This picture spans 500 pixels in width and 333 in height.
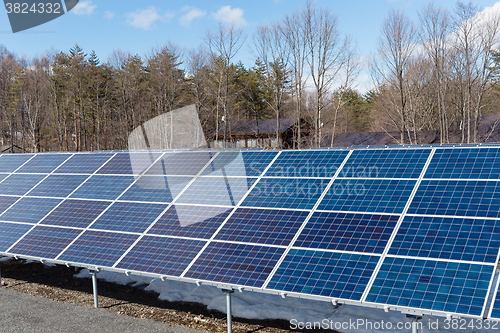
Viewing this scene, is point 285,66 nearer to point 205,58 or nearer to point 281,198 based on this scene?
point 205,58

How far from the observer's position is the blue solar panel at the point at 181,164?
12750mm

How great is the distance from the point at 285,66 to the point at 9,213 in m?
38.5

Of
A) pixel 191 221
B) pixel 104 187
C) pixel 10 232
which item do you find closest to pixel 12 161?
pixel 10 232

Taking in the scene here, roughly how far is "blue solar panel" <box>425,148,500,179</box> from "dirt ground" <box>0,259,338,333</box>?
5674mm

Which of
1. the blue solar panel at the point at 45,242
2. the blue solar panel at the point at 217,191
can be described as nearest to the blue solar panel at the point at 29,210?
the blue solar panel at the point at 45,242

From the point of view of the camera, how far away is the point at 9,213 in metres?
12.9

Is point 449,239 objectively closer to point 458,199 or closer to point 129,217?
point 458,199

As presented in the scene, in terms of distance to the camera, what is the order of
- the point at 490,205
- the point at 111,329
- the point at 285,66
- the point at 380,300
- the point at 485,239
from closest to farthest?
the point at 380,300 → the point at 485,239 → the point at 490,205 → the point at 111,329 → the point at 285,66

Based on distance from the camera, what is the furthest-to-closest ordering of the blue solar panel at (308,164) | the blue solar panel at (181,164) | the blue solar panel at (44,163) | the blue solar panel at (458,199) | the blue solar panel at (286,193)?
the blue solar panel at (44,163) → the blue solar panel at (181,164) → the blue solar panel at (308,164) → the blue solar panel at (286,193) → the blue solar panel at (458,199)

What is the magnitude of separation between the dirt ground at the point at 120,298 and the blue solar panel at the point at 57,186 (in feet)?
9.69

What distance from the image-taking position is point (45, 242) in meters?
11.0

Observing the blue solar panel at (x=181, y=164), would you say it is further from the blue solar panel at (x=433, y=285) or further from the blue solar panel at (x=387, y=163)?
the blue solar panel at (x=433, y=285)

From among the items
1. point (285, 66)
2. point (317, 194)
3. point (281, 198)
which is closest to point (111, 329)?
point (281, 198)

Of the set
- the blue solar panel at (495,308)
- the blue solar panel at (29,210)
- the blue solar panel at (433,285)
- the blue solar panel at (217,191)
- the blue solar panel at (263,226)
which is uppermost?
the blue solar panel at (217,191)
